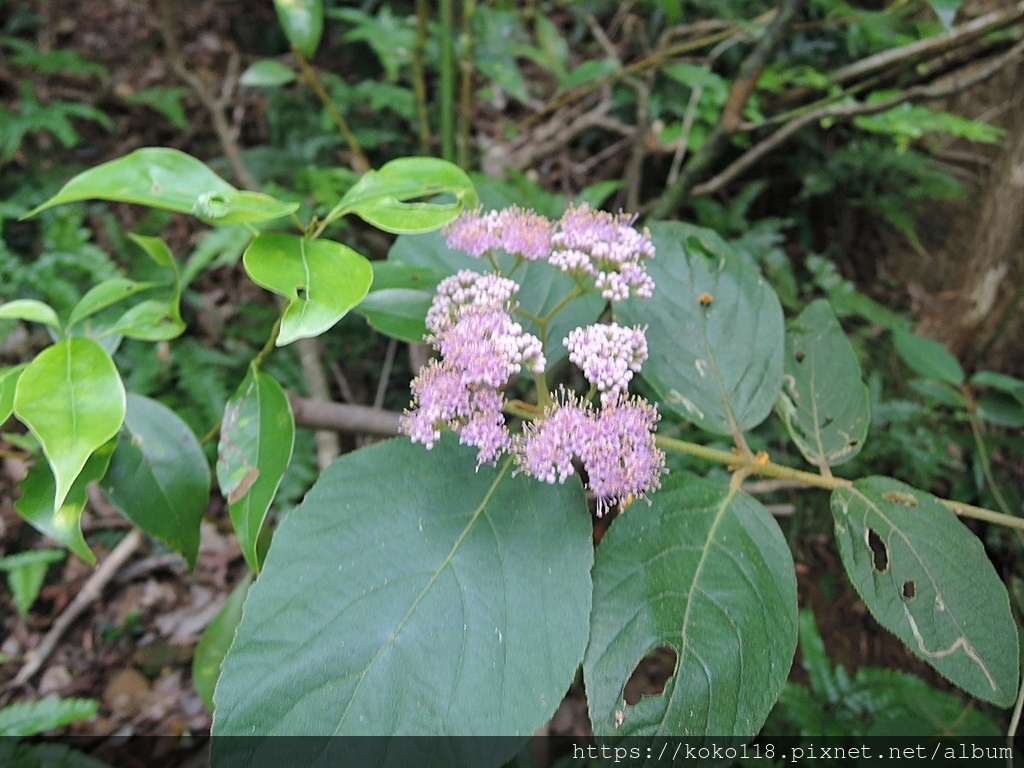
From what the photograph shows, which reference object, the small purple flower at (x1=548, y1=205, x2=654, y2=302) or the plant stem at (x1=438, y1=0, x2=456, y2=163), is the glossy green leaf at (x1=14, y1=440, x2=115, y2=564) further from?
the plant stem at (x1=438, y1=0, x2=456, y2=163)

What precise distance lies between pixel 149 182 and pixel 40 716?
1.43 metres

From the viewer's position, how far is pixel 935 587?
80 cm

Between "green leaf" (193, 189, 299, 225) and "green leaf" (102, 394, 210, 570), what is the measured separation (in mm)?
415

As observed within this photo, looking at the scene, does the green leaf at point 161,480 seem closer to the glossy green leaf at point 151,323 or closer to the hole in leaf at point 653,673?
the glossy green leaf at point 151,323

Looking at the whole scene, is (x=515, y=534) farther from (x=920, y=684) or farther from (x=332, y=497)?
(x=920, y=684)

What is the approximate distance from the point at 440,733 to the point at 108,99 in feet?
11.2

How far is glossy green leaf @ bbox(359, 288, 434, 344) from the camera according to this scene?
0.88 m

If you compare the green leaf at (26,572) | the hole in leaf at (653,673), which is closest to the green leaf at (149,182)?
the green leaf at (26,572)

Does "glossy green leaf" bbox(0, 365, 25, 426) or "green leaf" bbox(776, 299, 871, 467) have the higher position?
"glossy green leaf" bbox(0, 365, 25, 426)

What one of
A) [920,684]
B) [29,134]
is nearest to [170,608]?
[29,134]

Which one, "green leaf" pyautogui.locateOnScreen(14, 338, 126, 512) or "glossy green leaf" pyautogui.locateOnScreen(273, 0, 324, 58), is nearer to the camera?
"green leaf" pyautogui.locateOnScreen(14, 338, 126, 512)

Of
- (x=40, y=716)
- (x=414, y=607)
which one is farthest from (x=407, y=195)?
(x=40, y=716)

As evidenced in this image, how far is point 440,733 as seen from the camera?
67cm

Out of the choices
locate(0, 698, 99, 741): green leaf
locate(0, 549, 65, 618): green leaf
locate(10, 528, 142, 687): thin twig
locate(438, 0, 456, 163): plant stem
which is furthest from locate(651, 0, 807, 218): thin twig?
locate(0, 549, 65, 618): green leaf
